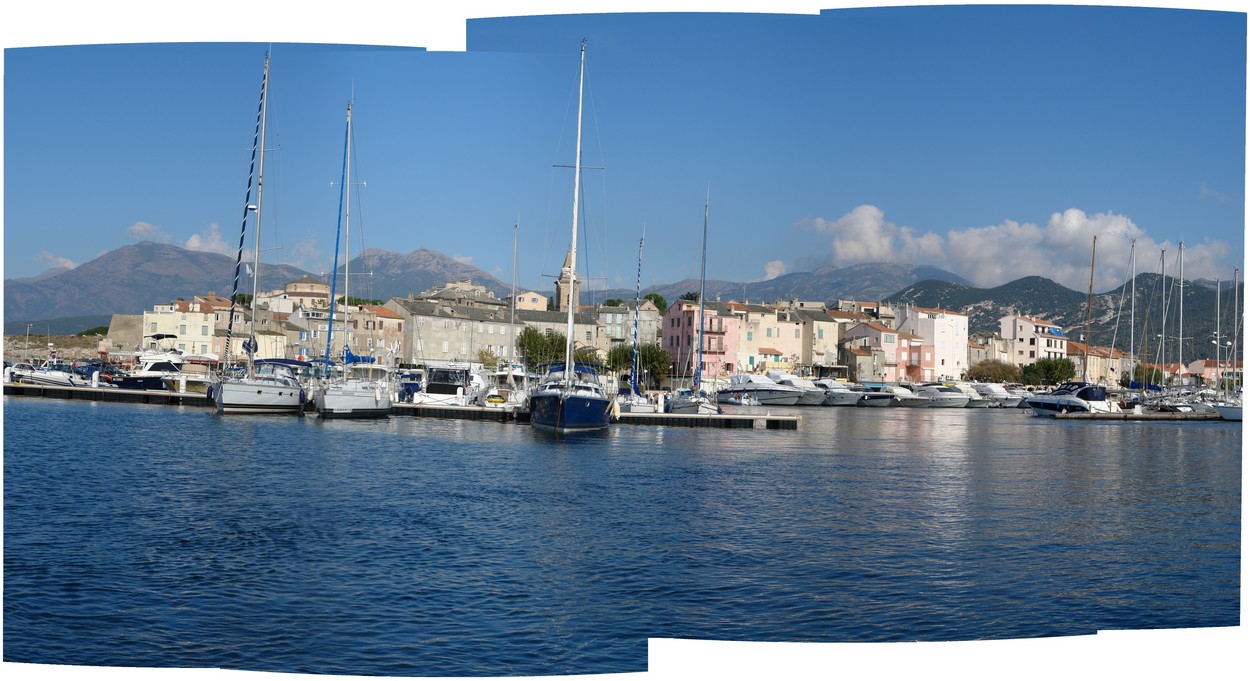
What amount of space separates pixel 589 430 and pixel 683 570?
22.9m

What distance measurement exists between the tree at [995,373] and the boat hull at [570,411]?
81.5 m

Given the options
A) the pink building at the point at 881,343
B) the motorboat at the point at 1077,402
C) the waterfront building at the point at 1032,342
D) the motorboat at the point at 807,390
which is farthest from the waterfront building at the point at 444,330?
the waterfront building at the point at 1032,342

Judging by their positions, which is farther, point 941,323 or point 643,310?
point 941,323

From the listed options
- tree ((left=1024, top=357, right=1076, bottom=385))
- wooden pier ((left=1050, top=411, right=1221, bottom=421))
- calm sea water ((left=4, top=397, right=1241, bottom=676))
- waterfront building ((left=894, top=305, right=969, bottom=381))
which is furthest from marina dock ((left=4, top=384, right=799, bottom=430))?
tree ((left=1024, top=357, right=1076, bottom=385))

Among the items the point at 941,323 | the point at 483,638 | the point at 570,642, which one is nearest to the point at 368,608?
the point at 483,638

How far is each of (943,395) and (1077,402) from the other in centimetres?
2136

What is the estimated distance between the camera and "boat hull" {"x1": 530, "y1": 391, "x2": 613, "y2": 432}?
1451 inches

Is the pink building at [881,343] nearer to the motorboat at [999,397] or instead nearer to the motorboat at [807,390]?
the motorboat at [999,397]

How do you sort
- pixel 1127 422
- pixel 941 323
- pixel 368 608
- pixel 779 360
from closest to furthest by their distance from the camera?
pixel 368 608 < pixel 1127 422 < pixel 779 360 < pixel 941 323

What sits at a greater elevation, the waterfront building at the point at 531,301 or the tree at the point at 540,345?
the waterfront building at the point at 531,301

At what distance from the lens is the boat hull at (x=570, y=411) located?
3684 centimetres

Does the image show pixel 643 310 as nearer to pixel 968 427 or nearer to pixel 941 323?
Answer: pixel 941 323

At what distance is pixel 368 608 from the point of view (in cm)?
1284

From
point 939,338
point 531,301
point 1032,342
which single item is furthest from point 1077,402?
point 1032,342
